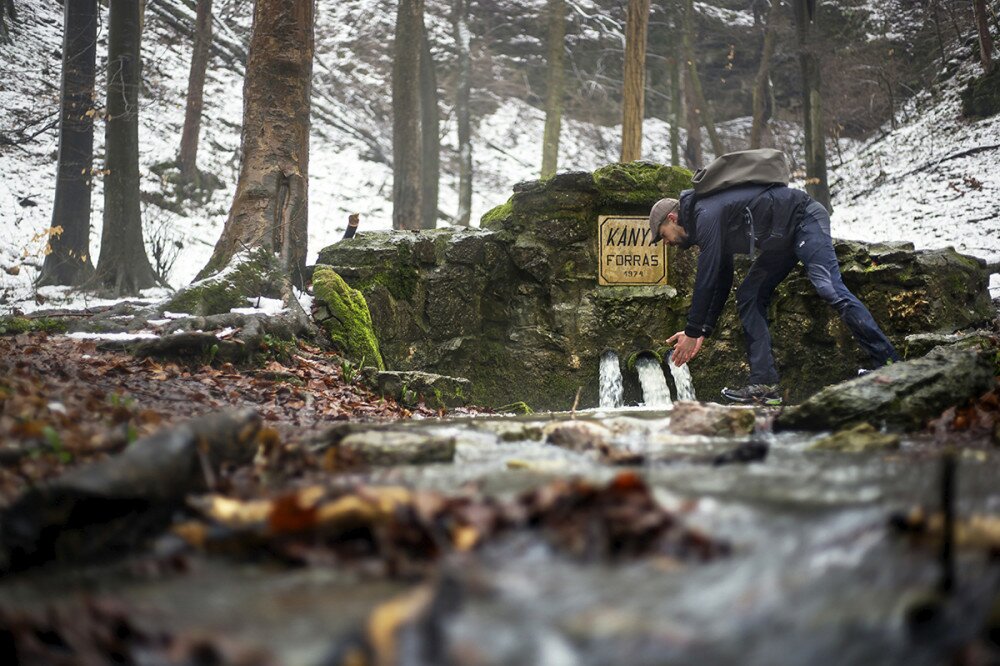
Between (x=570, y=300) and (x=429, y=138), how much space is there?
9.80 meters

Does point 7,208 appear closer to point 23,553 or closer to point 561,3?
point 561,3

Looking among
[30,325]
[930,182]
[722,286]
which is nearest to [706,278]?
[722,286]

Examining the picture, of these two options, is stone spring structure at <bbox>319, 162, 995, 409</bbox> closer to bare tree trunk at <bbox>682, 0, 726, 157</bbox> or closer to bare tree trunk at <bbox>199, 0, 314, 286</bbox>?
bare tree trunk at <bbox>199, 0, 314, 286</bbox>

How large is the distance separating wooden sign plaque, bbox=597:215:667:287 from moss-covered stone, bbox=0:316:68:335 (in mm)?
5884

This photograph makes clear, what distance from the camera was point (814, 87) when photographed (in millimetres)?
17156

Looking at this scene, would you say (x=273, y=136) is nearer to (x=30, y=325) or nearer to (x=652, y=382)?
(x=30, y=325)

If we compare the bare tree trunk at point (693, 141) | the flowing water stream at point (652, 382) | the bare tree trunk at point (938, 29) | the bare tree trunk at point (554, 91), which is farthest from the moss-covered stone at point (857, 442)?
the bare tree trunk at point (938, 29)

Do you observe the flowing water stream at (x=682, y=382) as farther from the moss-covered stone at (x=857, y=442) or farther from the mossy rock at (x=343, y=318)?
the moss-covered stone at (x=857, y=442)

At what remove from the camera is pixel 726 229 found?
671 cm

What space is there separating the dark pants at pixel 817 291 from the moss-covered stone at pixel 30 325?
6326 mm

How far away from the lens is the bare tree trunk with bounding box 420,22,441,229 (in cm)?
1755

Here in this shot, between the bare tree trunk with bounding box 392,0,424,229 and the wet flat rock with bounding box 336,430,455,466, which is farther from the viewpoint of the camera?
the bare tree trunk with bounding box 392,0,424,229

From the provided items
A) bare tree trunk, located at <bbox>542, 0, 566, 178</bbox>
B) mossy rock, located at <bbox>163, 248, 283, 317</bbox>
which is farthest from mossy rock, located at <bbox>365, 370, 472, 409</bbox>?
bare tree trunk, located at <bbox>542, 0, 566, 178</bbox>

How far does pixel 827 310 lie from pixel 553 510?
7814 mm
